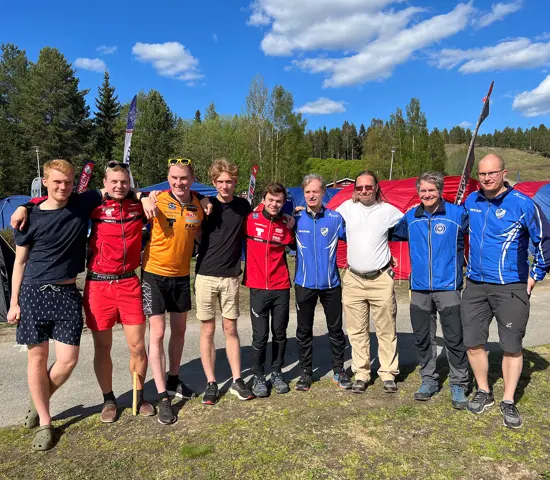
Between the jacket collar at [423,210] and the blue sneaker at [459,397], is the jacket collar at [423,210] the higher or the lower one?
the higher one

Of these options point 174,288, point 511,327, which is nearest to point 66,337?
point 174,288

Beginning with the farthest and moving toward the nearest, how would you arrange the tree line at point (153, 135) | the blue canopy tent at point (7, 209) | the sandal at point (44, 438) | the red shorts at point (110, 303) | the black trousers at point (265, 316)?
the tree line at point (153, 135), the blue canopy tent at point (7, 209), the black trousers at point (265, 316), the red shorts at point (110, 303), the sandal at point (44, 438)

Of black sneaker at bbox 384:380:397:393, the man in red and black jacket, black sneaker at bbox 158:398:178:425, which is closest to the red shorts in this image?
black sneaker at bbox 158:398:178:425

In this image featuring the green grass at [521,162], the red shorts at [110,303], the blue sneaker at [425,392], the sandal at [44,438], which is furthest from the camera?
the green grass at [521,162]

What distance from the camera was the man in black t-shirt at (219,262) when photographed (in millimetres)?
3596

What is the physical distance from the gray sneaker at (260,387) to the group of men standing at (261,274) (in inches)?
0.8

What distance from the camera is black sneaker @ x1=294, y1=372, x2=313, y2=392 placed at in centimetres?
385

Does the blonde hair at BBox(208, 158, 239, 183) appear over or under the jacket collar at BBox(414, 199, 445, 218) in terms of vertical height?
over

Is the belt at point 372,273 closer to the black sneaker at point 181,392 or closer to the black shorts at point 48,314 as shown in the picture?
the black sneaker at point 181,392

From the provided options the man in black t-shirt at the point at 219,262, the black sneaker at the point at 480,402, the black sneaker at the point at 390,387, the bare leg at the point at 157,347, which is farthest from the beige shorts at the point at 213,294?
the black sneaker at the point at 480,402

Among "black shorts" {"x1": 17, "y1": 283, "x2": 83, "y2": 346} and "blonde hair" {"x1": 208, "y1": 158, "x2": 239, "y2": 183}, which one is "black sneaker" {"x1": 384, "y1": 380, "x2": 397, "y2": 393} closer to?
"blonde hair" {"x1": 208, "y1": 158, "x2": 239, "y2": 183}

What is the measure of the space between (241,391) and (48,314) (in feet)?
5.46

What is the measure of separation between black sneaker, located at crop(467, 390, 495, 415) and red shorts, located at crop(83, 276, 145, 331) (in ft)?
9.03

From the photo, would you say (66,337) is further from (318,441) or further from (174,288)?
(318,441)
